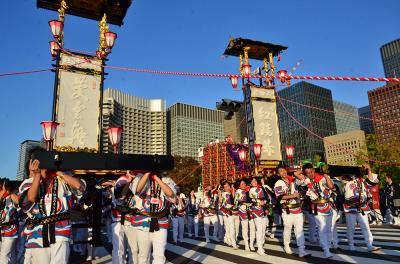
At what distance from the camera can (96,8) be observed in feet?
47.8

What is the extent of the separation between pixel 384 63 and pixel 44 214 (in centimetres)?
21204

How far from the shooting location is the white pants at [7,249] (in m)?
5.50

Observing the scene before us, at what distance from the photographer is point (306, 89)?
125 metres

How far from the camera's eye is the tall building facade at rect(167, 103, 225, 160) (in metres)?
153

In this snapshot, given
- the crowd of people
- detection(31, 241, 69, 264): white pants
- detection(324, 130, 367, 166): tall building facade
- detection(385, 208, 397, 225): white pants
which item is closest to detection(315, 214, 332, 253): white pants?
the crowd of people

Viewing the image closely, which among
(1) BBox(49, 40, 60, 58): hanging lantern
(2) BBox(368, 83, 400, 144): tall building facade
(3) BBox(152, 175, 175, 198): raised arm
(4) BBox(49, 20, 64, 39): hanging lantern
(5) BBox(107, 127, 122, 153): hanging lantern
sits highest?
(2) BBox(368, 83, 400, 144): tall building facade

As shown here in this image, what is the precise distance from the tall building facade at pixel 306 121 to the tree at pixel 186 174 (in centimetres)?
6888

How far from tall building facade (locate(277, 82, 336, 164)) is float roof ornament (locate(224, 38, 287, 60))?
96221 millimetres

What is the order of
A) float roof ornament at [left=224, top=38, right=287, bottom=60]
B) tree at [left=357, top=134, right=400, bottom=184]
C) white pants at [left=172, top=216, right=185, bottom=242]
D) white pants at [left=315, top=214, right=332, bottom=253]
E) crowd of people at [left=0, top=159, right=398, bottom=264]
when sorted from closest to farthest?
crowd of people at [left=0, top=159, right=398, bottom=264] → white pants at [left=315, top=214, right=332, bottom=253] → white pants at [left=172, top=216, right=185, bottom=242] → float roof ornament at [left=224, top=38, right=287, bottom=60] → tree at [left=357, top=134, right=400, bottom=184]

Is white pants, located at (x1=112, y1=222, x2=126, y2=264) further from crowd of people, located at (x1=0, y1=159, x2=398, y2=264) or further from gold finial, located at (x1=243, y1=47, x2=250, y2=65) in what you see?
gold finial, located at (x1=243, y1=47, x2=250, y2=65)

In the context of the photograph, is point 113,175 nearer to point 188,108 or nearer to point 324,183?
point 324,183

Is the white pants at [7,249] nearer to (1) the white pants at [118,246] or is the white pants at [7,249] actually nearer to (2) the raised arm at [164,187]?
(1) the white pants at [118,246]

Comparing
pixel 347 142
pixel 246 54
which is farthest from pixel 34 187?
pixel 347 142

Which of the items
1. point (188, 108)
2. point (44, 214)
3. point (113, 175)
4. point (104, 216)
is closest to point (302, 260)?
point (113, 175)
